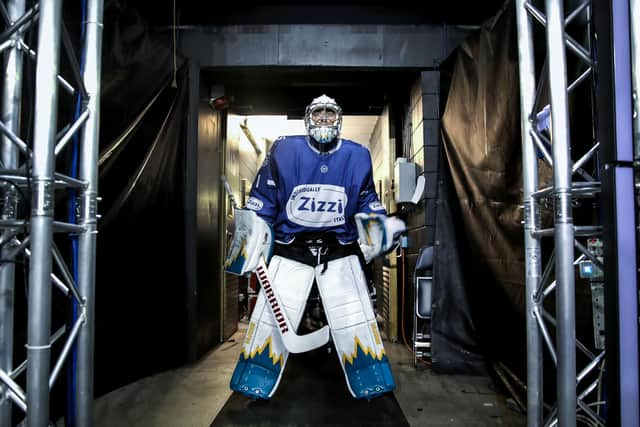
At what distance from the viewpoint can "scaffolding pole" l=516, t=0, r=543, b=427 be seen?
1.73m

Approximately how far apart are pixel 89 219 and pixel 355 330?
1.59 m

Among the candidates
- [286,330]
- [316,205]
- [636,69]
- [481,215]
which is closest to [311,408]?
[286,330]

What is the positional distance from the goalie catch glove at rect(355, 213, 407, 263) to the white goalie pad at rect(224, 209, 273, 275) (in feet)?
2.00

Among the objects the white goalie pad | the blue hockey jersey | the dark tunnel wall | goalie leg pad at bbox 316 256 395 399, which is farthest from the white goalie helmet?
the dark tunnel wall

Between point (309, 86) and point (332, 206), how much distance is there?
2053 millimetres

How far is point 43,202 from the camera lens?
1354 mm

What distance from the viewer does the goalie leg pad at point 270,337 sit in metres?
2.56

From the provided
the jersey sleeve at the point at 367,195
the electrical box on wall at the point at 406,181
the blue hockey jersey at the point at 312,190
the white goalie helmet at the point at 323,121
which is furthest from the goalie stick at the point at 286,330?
the electrical box on wall at the point at 406,181

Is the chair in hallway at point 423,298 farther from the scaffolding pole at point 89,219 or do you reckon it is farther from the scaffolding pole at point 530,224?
the scaffolding pole at point 89,219

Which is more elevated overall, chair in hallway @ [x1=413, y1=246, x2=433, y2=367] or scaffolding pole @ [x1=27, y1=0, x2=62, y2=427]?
scaffolding pole @ [x1=27, y1=0, x2=62, y2=427]

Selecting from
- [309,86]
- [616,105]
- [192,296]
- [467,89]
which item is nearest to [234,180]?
[309,86]

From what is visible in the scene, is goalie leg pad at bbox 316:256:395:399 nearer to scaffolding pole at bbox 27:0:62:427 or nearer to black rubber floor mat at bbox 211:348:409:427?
black rubber floor mat at bbox 211:348:409:427

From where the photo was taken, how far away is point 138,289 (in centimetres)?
281

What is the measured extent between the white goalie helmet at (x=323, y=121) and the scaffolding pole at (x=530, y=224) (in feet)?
4.14
